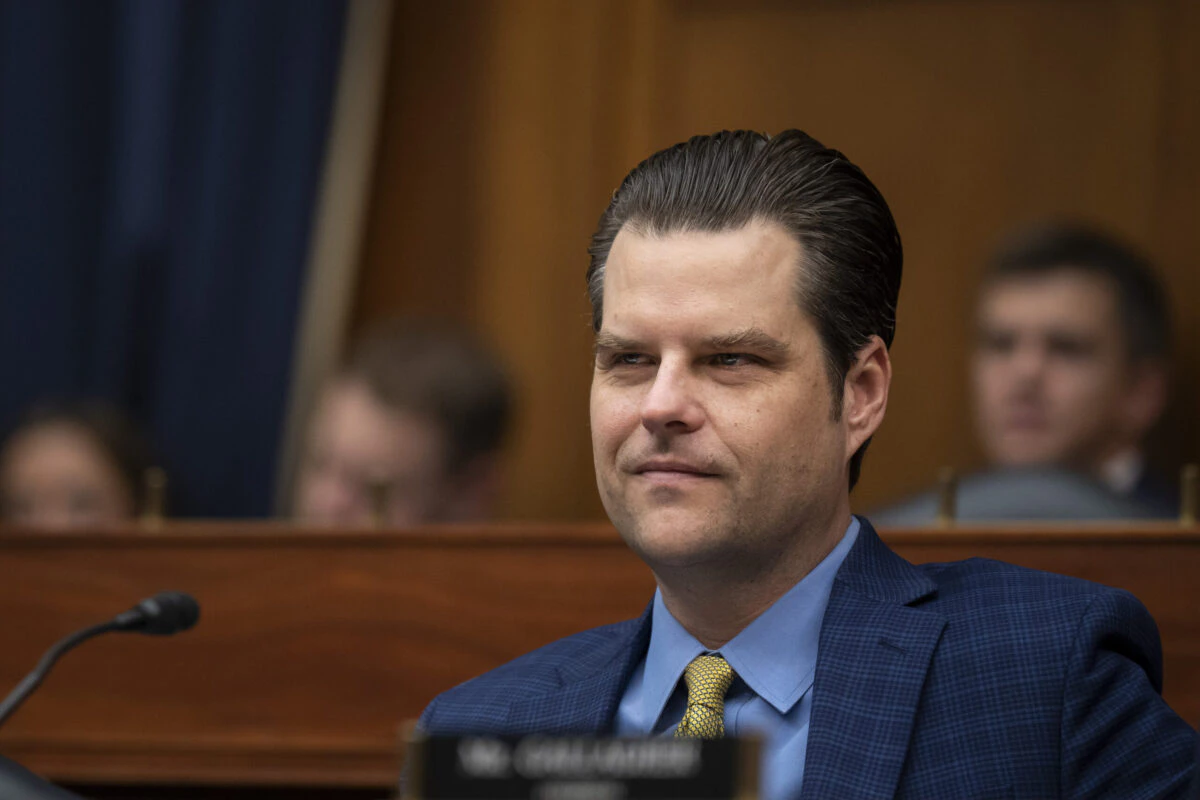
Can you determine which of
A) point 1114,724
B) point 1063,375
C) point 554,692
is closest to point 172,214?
point 1063,375

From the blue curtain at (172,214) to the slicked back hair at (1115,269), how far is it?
176 centimetres

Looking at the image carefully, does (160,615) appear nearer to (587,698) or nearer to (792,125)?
(587,698)

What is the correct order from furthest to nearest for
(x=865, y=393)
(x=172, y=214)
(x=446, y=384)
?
(x=172, y=214) < (x=446, y=384) < (x=865, y=393)

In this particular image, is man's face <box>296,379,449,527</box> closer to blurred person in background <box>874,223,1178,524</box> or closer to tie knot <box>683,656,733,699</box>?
blurred person in background <box>874,223,1178,524</box>

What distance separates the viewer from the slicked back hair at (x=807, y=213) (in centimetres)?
166

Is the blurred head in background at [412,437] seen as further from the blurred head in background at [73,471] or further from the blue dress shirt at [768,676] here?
the blue dress shirt at [768,676]

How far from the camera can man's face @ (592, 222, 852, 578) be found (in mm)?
1577

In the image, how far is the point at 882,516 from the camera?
3508 mm

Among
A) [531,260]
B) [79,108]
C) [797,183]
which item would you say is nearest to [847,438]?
[797,183]

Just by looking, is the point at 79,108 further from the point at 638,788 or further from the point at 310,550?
the point at 638,788

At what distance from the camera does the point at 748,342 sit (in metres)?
1.59

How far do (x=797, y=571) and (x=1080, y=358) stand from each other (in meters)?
1.98

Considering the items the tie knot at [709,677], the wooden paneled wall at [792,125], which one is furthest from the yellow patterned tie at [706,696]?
the wooden paneled wall at [792,125]

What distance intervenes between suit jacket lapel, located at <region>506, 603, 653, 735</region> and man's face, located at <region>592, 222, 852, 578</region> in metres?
0.20
